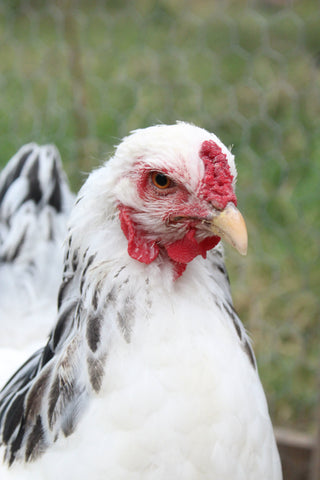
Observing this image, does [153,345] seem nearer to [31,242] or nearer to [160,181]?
[160,181]

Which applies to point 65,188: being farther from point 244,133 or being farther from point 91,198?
point 244,133

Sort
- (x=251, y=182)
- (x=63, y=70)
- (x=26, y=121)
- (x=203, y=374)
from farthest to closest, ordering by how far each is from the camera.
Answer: (x=63, y=70) < (x=26, y=121) < (x=251, y=182) < (x=203, y=374)

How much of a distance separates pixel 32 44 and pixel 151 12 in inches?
25.4

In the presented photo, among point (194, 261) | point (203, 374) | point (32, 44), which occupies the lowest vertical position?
point (203, 374)

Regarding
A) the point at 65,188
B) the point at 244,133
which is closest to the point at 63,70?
the point at 244,133

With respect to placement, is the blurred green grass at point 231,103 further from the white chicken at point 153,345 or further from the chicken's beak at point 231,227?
the chicken's beak at point 231,227

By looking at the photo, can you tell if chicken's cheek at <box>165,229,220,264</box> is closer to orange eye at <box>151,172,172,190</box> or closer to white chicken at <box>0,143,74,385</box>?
orange eye at <box>151,172,172,190</box>

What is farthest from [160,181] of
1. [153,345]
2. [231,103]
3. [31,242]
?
[231,103]

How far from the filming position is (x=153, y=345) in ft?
2.88

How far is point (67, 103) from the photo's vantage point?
113 inches

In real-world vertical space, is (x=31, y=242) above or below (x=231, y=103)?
below

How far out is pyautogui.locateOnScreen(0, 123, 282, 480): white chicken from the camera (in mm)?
860

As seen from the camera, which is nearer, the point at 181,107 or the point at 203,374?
the point at 203,374

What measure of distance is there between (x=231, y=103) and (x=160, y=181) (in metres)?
1.91
